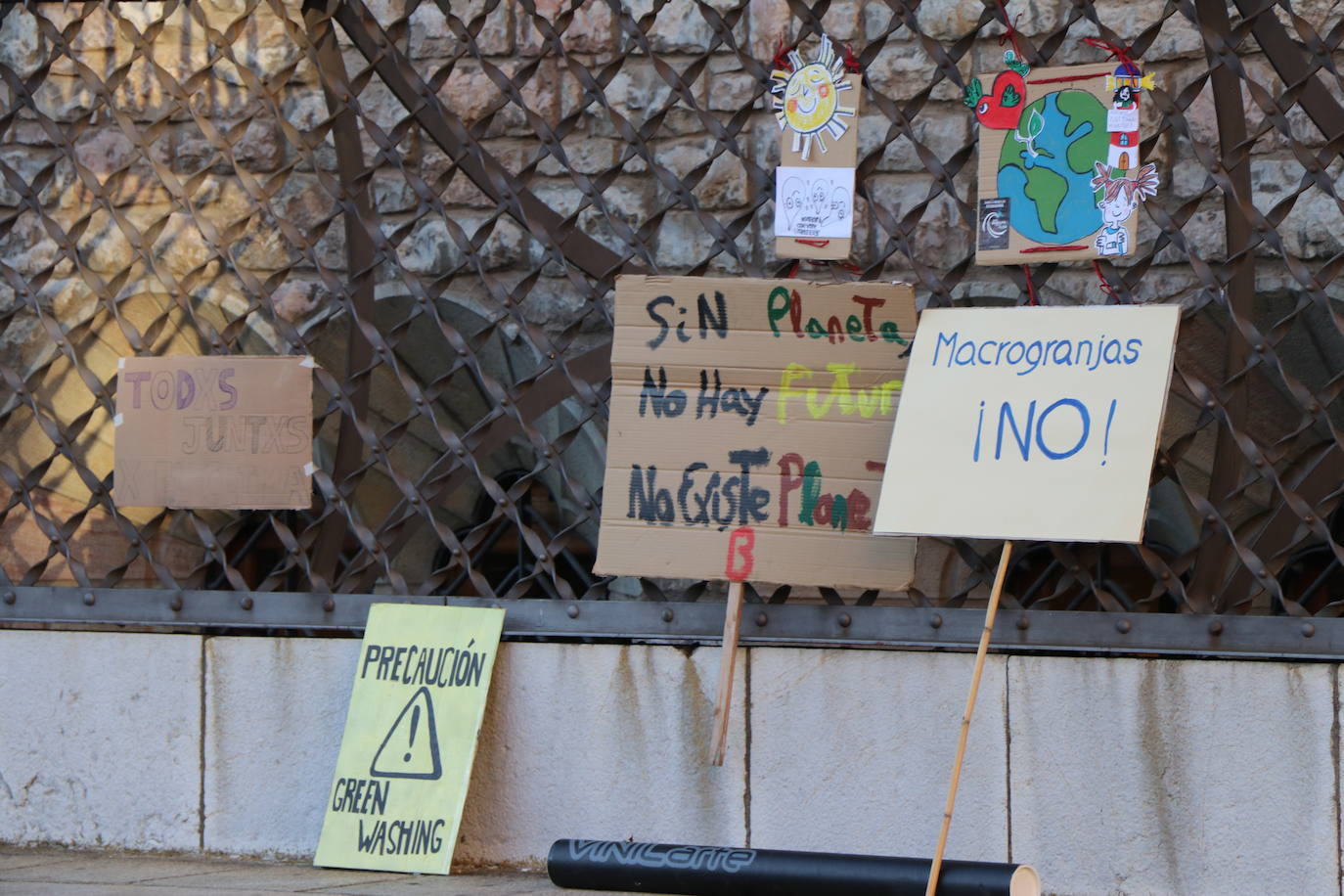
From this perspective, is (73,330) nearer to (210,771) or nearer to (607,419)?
(210,771)

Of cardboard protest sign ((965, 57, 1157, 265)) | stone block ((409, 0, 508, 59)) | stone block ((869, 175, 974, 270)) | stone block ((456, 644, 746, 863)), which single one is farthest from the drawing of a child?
stone block ((409, 0, 508, 59))

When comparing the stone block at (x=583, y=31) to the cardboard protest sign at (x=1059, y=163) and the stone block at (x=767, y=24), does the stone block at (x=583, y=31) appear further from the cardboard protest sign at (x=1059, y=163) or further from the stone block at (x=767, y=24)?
the cardboard protest sign at (x=1059, y=163)

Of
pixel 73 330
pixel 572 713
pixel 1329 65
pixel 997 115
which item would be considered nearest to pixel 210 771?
pixel 572 713

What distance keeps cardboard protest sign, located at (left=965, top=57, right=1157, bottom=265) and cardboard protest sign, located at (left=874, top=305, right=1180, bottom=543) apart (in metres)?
0.31

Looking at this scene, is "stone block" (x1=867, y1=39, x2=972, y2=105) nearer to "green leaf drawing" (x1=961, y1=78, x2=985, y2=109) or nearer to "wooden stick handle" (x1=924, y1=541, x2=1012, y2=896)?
"green leaf drawing" (x1=961, y1=78, x2=985, y2=109)

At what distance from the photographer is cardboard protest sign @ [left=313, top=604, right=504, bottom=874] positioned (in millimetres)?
4199

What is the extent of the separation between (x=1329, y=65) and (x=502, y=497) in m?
2.37

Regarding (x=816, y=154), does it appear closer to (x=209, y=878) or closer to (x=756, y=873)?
(x=756, y=873)

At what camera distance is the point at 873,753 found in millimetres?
4055

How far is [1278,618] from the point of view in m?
3.83

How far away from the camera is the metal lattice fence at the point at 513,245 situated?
423 centimetres

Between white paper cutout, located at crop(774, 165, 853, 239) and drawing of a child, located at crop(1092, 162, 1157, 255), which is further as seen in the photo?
white paper cutout, located at crop(774, 165, 853, 239)

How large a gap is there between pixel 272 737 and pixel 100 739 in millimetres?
547

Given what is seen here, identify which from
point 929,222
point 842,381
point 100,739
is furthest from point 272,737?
point 929,222
